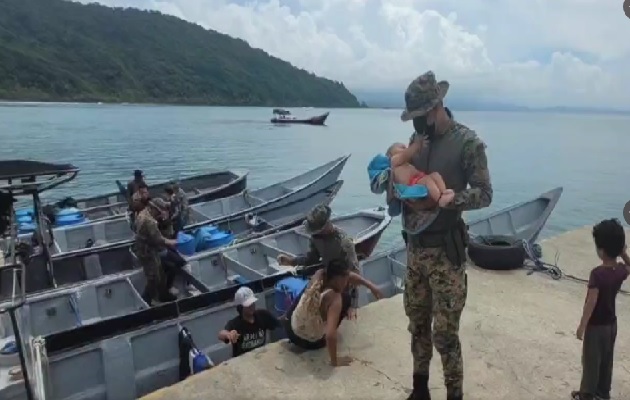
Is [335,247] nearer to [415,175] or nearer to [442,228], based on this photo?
[442,228]

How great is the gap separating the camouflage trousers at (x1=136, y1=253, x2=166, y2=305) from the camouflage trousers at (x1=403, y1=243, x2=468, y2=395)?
500 centimetres

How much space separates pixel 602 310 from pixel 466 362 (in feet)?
4.73

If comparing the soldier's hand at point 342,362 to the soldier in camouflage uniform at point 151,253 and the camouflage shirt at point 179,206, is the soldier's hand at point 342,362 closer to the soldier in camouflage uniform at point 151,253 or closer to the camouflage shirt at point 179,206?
the soldier in camouflage uniform at point 151,253

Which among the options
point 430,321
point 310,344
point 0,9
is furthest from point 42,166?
point 0,9

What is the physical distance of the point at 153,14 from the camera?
155375mm

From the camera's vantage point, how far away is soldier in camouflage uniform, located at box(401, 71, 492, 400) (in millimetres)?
3279

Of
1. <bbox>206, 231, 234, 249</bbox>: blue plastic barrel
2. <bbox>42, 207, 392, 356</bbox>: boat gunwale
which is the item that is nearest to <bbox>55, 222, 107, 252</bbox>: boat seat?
<bbox>206, 231, 234, 249</bbox>: blue plastic barrel

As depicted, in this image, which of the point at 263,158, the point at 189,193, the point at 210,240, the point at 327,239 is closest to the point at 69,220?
the point at 210,240

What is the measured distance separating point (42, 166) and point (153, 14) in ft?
537

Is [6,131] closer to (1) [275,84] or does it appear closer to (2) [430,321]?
(2) [430,321]

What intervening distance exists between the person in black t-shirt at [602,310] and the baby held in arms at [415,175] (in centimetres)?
129

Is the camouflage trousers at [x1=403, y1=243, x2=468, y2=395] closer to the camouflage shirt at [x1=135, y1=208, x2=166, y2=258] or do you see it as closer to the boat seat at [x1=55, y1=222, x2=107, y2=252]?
the camouflage shirt at [x1=135, y1=208, x2=166, y2=258]

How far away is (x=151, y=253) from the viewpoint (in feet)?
25.6

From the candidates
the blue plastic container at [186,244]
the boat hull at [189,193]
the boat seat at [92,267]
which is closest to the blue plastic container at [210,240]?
the blue plastic container at [186,244]
